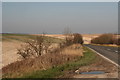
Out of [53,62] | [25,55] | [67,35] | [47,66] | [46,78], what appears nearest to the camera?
[46,78]

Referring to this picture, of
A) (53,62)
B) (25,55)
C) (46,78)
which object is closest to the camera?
(46,78)

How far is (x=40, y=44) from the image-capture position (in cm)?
2109

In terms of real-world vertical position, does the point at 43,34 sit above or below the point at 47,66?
above

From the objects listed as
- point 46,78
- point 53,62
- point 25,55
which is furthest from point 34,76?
point 25,55

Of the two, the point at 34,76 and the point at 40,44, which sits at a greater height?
the point at 40,44

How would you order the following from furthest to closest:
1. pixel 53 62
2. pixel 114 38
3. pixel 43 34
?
pixel 114 38, pixel 43 34, pixel 53 62

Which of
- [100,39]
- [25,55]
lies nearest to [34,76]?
[25,55]

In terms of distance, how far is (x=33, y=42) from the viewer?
831 inches

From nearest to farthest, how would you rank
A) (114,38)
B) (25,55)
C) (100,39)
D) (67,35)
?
(25,55), (67,35), (114,38), (100,39)

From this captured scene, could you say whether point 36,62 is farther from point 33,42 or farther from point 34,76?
point 33,42

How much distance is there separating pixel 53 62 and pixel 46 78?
565 cm

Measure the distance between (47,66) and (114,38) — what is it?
266 ft

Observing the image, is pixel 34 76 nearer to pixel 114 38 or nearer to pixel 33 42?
pixel 33 42

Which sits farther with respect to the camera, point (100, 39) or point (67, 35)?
point (100, 39)
